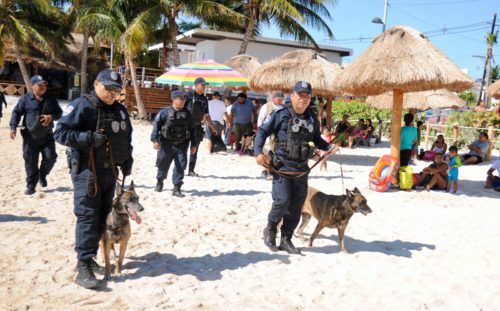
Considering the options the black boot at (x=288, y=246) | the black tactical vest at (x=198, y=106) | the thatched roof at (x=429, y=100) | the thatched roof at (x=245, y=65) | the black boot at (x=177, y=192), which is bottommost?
the black boot at (x=288, y=246)

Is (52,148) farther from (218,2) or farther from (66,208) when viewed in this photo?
(218,2)

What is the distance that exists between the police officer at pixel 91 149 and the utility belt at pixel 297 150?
1594 millimetres

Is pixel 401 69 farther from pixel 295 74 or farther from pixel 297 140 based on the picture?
pixel 295 74

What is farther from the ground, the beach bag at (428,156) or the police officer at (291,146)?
the police officer at (291,146)

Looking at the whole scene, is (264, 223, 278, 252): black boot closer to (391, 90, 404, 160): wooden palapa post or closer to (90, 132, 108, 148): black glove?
(90, 132, 108, 148): black glove

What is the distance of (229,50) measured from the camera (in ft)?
80.1

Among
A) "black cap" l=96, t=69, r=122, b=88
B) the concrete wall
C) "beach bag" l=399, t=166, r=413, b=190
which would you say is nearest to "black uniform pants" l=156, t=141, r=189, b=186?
"black cap" l=96, t=69, r=122, b=88

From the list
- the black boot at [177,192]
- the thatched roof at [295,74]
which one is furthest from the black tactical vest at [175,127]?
the thatched roof at [295,74]

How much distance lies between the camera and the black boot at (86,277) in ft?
11.9

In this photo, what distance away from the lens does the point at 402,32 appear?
29.2 feet

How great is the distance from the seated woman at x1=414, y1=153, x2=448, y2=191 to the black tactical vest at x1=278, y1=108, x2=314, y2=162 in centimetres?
504

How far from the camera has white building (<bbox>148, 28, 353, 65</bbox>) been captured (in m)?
23.9

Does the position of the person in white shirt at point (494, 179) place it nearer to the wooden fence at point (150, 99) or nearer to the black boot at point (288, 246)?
the black boot at point (288, 246)

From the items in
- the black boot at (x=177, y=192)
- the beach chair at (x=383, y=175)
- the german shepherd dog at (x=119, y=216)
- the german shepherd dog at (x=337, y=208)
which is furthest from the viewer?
the beach chair at (x=383, y=175)
